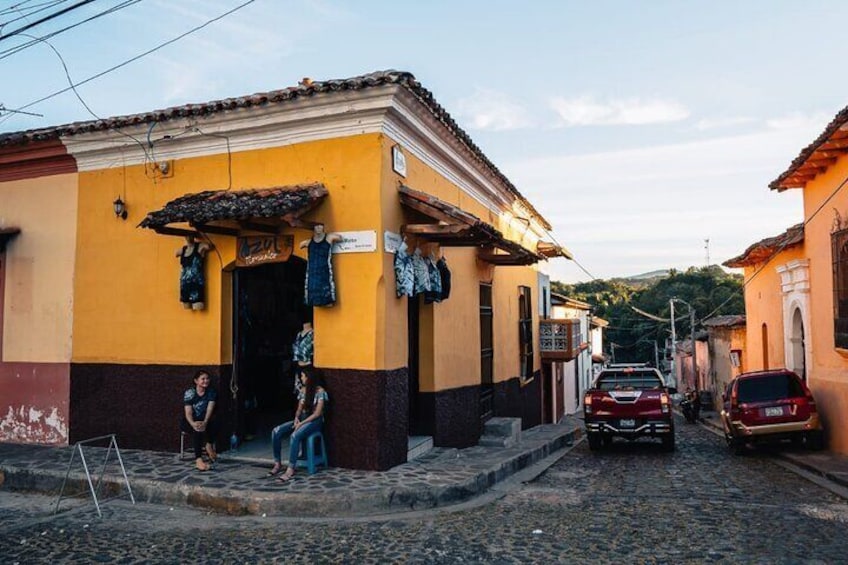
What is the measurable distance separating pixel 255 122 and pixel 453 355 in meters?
4.96

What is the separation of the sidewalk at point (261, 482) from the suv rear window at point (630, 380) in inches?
170

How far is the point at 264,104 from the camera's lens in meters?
9.16

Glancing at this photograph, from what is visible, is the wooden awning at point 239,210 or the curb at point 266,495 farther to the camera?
the wooden awning at point 239,210

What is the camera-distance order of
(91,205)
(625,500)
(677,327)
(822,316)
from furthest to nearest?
(677,327) < (822,316) < (91,205) < (625,500)

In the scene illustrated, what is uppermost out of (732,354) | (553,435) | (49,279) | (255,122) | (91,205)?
(255,122)

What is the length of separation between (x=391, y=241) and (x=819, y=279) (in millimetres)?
9109

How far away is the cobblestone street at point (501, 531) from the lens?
236 inches

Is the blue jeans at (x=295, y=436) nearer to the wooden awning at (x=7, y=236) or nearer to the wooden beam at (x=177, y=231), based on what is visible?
the wooden beam at (x=177, y=231)

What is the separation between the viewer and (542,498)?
8.30m

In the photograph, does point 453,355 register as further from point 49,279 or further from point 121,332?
point 49,279

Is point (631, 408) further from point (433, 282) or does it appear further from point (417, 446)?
point (433, 282)

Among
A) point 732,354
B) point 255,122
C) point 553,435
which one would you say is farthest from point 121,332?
point 732,354

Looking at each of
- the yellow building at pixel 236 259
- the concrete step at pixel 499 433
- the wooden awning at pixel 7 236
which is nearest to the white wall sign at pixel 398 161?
the yellow building at pixel 236 259

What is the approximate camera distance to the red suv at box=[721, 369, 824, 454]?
1231 cm
